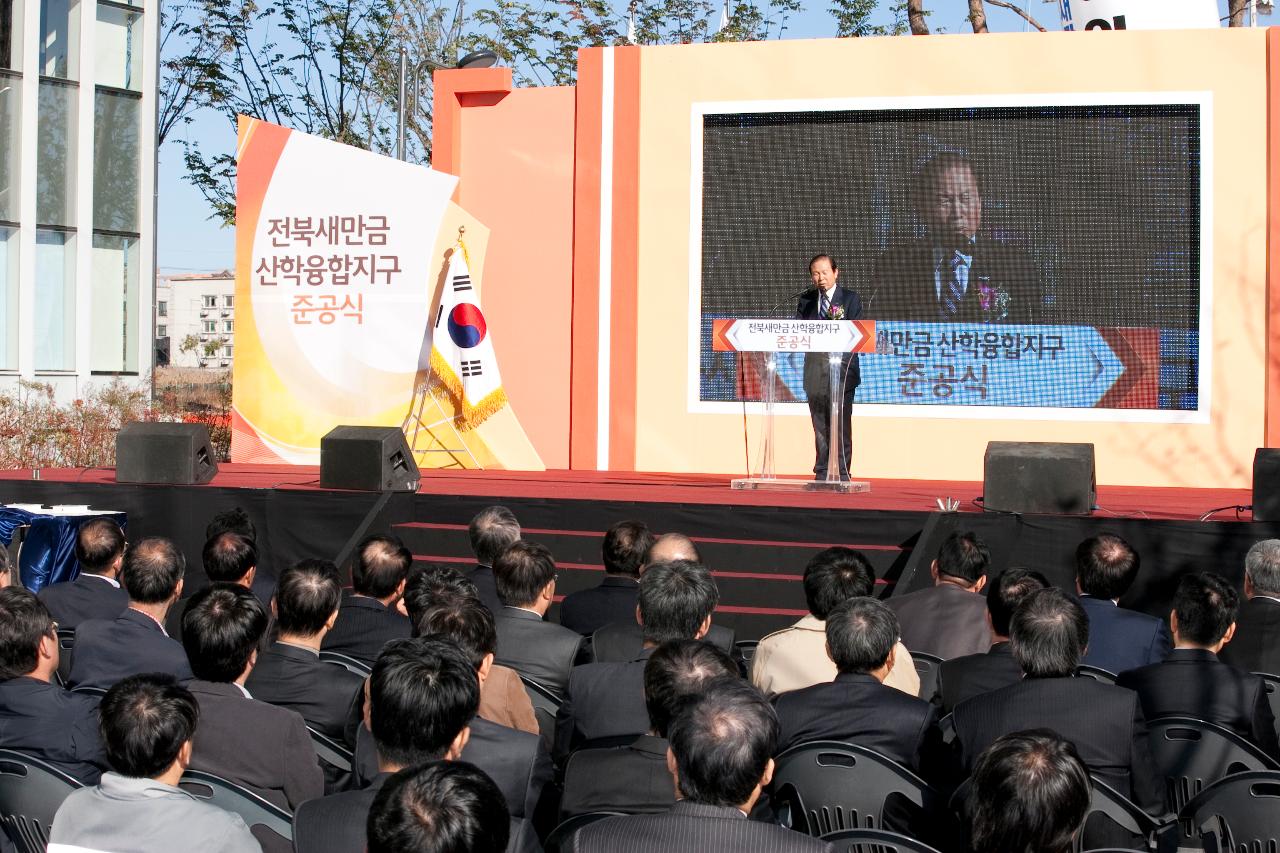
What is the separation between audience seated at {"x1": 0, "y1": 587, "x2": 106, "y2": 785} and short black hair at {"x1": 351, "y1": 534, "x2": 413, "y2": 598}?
1.35m

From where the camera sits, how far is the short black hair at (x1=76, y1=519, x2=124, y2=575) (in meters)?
5.10

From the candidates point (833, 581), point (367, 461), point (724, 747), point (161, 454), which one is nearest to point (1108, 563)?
point (833, 581)

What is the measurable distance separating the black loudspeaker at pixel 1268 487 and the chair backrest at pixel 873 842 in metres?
4.78

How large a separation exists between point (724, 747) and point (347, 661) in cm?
198

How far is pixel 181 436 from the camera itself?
8.34 meters

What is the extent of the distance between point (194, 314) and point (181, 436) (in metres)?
60.6

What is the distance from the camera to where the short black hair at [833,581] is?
4.36 meters

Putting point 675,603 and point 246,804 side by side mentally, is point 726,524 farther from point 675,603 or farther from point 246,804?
point 246,804

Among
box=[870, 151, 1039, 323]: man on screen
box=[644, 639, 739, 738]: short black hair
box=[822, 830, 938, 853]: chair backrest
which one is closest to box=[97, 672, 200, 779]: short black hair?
box=[644, 639, 739, 738]: short black hair

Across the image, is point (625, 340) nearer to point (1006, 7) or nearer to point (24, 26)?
point (24, 26)

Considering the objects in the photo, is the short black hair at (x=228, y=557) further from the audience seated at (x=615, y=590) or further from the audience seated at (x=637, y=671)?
the audience seated at (x=637, y=671)

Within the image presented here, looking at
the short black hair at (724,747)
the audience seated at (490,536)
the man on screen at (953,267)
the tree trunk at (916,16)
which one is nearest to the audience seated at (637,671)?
the short black hair at (724,747)

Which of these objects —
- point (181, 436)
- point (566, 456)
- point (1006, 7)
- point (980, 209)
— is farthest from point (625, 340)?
point (1006, 7)

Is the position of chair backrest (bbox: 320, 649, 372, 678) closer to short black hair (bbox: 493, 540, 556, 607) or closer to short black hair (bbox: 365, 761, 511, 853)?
short black hair (bbox: 493, 540, 556, 607)
